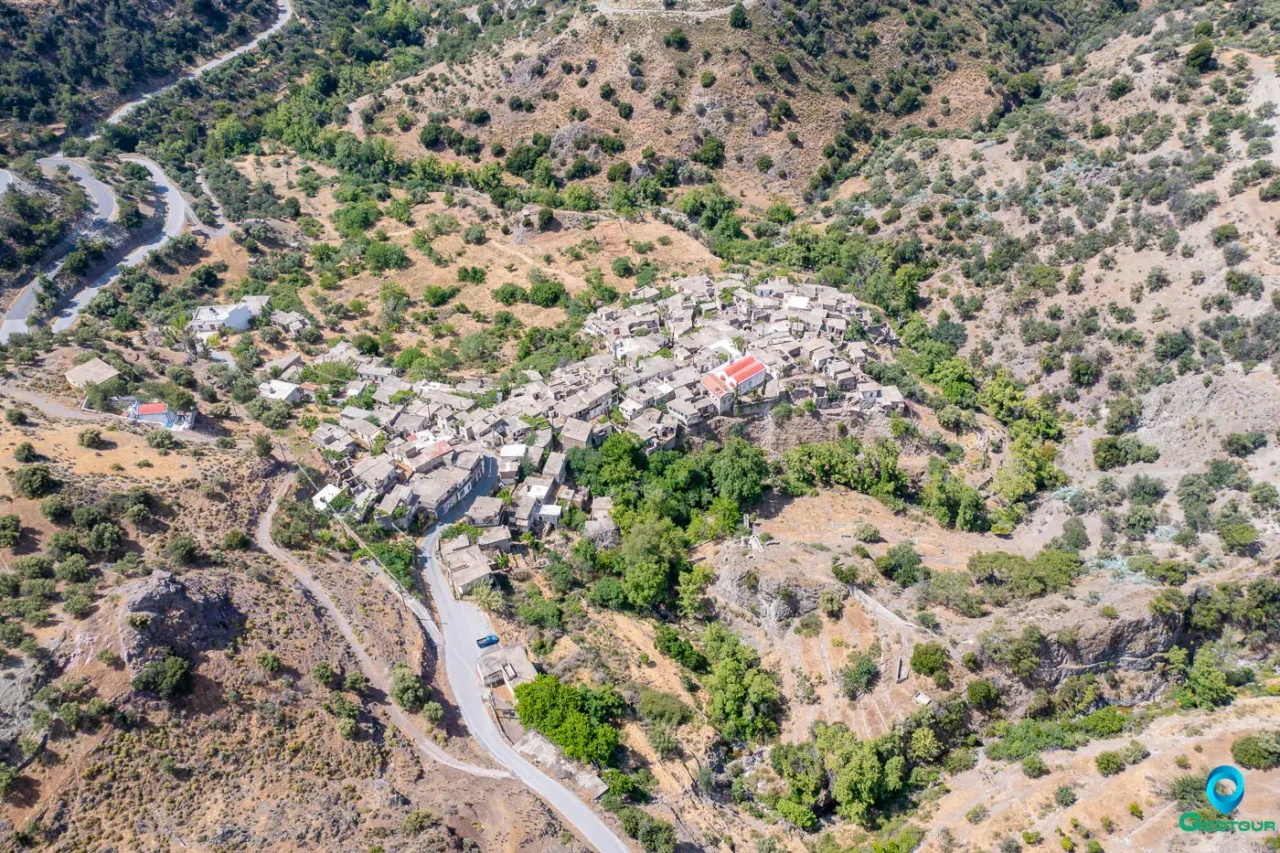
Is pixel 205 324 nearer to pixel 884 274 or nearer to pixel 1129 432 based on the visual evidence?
pixel 884 274

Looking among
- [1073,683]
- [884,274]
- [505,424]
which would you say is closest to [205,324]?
[505,424]

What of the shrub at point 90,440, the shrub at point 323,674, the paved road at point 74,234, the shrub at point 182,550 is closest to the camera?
the shrub at point 323,674

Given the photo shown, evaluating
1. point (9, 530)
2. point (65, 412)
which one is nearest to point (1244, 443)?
point (9, 530)

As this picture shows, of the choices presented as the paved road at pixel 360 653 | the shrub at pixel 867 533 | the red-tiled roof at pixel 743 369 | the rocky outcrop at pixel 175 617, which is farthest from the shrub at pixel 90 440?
the shrub at pixel 867 533

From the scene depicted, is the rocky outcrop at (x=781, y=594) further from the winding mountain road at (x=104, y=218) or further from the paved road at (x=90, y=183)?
the paved road at (x=90, y=183)

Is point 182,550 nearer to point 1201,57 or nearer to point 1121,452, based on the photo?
point 1121,452
